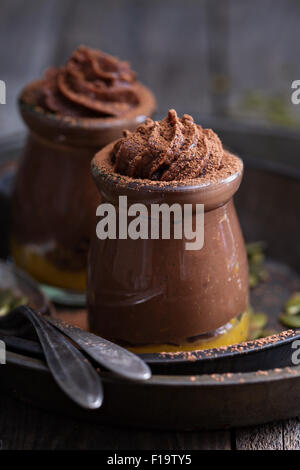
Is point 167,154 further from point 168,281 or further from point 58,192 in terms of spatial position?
point 58,192

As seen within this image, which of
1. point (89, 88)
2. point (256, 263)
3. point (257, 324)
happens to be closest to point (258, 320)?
point (257, 324)

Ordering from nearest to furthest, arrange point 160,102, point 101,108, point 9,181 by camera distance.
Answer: point 101,108 < point 9,181 < point 160,102

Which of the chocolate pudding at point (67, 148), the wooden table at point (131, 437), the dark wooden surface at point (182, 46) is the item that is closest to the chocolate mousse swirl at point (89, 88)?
the chocolate pudding at point (67, 148)

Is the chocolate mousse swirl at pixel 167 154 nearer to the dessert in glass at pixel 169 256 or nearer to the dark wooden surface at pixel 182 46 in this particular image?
the dessert in glass at pixel 169 256

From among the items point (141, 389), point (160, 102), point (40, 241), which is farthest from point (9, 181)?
point (160, 102)

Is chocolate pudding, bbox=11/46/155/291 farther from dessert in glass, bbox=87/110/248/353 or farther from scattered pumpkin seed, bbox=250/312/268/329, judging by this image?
scattered pumpkin seed, bbox=250/312/268/329

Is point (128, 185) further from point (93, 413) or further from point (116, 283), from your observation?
point (93, 413)
